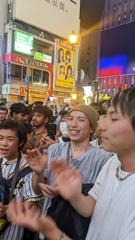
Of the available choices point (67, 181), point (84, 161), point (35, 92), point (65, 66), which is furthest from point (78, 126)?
point (65, 66)

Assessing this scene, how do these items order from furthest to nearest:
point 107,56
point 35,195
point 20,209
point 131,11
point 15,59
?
1. point 131,11
2. point 107,56
3. point 15,59
4. point 35,195
5. point 20,209

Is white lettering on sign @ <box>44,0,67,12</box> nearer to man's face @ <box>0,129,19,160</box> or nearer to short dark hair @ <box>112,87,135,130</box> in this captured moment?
man's face @ <box>0,129,19,160</box>

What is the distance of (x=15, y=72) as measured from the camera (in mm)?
28797

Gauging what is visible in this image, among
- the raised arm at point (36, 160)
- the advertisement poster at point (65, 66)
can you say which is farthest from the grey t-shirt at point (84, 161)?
the advertisement poster at point (65, 66)

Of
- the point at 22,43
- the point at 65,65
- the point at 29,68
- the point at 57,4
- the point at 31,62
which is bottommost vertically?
the point at 29,68

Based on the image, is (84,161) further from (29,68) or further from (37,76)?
(37,76)

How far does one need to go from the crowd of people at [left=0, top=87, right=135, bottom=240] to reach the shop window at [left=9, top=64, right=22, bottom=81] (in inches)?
1028

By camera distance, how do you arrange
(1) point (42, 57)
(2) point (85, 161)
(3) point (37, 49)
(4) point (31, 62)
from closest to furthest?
1. (2) point (85, 161)
2. (4) point (31, 62)
3. (1) point (42, 57)
4. (3) point (37, 49)

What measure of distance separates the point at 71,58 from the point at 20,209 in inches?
1326

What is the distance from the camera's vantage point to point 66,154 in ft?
8.72

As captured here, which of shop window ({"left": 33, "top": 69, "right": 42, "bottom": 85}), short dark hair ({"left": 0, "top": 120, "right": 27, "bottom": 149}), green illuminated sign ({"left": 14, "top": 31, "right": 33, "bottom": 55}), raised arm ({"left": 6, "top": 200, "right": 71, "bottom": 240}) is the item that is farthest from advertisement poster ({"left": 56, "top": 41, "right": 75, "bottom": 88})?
raised arm ({"left": 6, "top": 200, "right": 71, "bottom": 240})

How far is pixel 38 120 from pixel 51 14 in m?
30.8

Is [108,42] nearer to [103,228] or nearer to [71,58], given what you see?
[71,58]

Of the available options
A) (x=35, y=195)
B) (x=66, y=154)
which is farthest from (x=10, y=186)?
(x=66, y=154)
